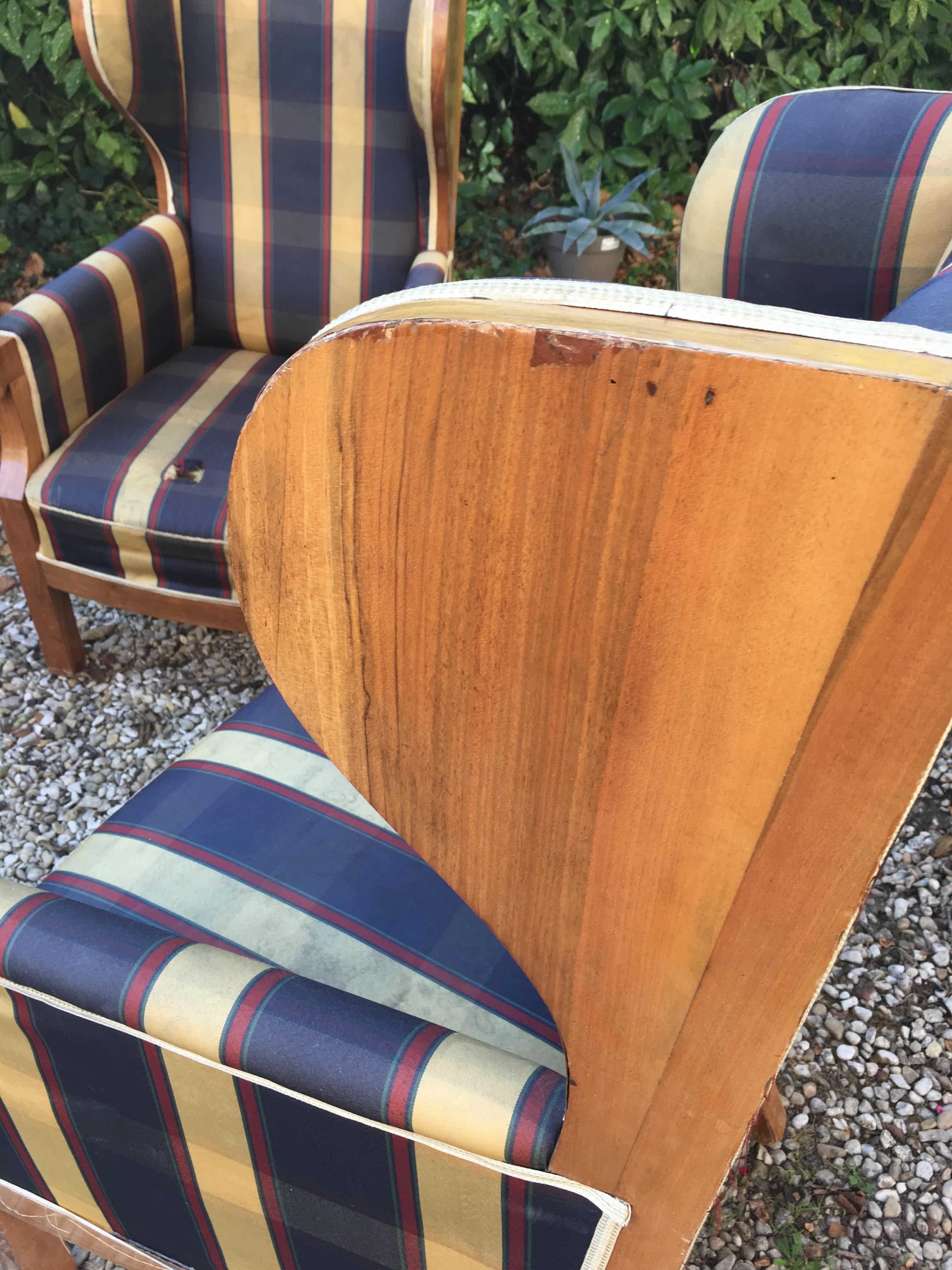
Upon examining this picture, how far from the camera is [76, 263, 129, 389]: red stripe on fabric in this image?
199 cm

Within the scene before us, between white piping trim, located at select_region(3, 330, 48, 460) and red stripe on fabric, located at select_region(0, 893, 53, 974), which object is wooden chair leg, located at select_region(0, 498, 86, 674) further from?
red stripe on fabric, located at select_region(0, 893, 53, 974)

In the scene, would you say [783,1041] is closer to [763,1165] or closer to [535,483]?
[535,483]

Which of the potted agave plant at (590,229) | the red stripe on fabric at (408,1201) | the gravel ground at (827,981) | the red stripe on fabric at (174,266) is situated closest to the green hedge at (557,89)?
the potted agave plant at (590,229)

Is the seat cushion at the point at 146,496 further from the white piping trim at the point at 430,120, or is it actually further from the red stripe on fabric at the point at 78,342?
the white piping trim at the point at 430,120

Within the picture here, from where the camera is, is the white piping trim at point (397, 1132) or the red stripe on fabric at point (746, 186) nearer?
the white piping trim at point (397, 1132)

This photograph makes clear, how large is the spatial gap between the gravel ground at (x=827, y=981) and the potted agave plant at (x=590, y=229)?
1967 millimetres

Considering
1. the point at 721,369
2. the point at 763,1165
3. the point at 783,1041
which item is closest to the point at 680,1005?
the point at 783,1041

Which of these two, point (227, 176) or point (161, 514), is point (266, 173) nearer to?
point (227, 176)

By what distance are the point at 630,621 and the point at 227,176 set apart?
2198 mm

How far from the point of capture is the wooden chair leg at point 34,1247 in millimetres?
1118

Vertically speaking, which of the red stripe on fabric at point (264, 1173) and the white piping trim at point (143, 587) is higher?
the red stripe on fabric at point (264, 1173)

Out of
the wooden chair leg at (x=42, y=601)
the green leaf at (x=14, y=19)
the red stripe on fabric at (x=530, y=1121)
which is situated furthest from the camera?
the green leaf at (x=14, y=19)

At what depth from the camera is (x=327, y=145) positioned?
2.12 metres

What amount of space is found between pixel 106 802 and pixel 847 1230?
1536mm
